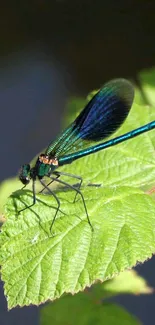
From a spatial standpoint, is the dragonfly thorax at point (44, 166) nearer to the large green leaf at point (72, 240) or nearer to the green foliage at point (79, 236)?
the green foliage at point (79, 236)

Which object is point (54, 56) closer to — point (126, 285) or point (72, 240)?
point (126, 285)

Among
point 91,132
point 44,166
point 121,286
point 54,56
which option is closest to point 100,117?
point 91,132

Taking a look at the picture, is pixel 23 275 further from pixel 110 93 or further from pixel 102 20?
pixel 102 20

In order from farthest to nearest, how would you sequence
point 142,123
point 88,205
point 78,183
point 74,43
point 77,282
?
point 74,43 < point 142,123 < point 78,183 < point 88,205 < point 77,282

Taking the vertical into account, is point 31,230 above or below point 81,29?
below

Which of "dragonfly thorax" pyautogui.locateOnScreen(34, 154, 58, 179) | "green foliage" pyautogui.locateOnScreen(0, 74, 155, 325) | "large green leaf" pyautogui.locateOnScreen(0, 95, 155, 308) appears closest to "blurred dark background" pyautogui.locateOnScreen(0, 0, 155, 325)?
"dragonfly thorax" pyautogui.locateOnScreen(34, 154, 58, 179)

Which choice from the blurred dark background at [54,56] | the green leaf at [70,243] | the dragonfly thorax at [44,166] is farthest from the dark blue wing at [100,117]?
the blurred dark background at [54,56]

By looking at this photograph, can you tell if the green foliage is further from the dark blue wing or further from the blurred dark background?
the blurred dark background

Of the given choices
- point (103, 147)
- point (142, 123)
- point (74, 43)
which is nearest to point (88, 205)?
point (103, 147)

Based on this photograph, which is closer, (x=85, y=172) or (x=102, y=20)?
(x=85, y=172)
